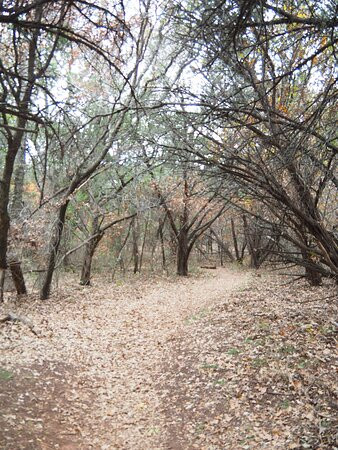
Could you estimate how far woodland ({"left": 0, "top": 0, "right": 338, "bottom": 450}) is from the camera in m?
3.88

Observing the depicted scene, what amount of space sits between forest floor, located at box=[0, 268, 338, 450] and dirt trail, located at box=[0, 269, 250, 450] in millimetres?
21

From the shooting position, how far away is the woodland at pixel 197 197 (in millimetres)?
3875

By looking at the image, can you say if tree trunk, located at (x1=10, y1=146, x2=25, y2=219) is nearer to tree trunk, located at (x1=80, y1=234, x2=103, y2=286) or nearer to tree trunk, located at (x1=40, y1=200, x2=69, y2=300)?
tree trunk, located at (x1=40, y1=200, x2=69, y2=300)

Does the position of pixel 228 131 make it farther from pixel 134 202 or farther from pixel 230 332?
pixel 134 202

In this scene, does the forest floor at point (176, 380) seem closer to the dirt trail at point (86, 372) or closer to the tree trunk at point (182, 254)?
the dirt trail at point (86, 372)

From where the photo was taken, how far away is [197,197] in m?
8.75

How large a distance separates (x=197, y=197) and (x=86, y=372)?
14.7 ft

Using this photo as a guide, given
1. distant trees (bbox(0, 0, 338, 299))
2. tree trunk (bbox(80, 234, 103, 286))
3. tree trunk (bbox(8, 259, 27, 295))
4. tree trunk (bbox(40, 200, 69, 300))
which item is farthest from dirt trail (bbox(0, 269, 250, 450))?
tree trunk (bbox(80, 234, 103, 286))

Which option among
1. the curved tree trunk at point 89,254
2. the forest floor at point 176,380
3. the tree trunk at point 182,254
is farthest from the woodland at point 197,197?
the tree trunk at point 182,254

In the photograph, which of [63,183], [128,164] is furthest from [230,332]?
[63,183]

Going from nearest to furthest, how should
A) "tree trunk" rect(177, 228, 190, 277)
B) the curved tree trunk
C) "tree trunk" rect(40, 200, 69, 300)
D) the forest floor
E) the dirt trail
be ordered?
1. the forest floor
2. the dirt trail
3. "tree trunk" rect(40, 200, 69, 300)
4. the curved tree trunk
5. "tree trunk" rect(177, 228, 190, 277)

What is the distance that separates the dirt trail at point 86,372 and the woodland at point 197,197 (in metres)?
0.03

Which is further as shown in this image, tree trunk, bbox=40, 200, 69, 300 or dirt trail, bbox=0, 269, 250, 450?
tree trunk, bbox=40, 200, 69, 300

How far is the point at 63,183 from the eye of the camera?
1462 cm
